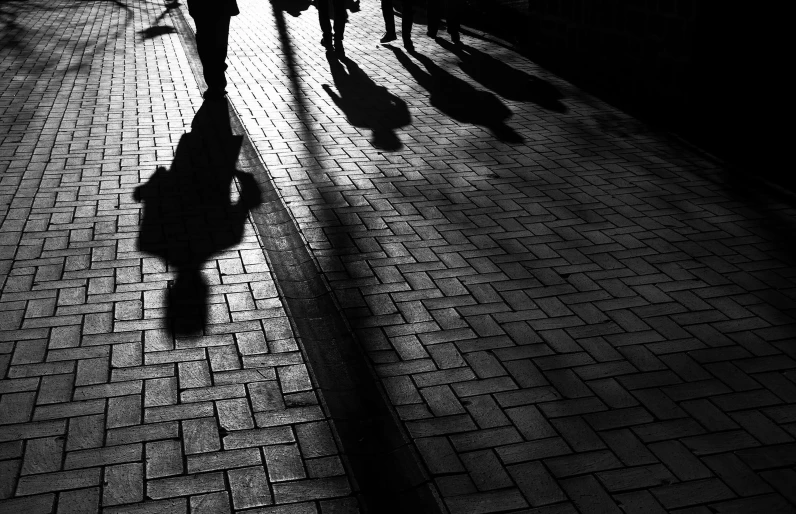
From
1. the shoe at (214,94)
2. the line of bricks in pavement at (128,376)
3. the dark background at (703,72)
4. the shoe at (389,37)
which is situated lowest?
the shoe at (214,94)

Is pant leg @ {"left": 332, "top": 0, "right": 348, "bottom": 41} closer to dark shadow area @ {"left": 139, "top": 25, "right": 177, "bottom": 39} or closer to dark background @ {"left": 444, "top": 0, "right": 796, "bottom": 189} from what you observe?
dark background @ {"left": 444, "top": 0, "right": 796, "bottom": 189}

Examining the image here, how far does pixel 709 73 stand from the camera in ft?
30.1

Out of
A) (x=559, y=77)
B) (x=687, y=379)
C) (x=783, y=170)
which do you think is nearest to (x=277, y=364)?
(x=687, y=379)

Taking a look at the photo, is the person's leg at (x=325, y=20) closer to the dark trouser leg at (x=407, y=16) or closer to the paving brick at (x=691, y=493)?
the dark trouser leg at (x=407, y=16)

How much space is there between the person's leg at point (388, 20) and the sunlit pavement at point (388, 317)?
4570 millimetres

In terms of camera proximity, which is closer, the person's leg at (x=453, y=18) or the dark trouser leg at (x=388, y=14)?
the person's leg at (x=453, y=18)

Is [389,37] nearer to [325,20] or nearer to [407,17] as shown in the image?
[407,17]

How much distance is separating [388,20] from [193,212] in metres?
7.93

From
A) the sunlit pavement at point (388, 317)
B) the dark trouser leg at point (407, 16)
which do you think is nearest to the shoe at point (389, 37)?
the dark trouser leg at point (407, 16)

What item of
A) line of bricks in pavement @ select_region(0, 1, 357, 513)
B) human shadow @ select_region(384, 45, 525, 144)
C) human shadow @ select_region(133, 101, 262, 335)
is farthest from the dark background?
line of bricks in pavement @ select_region(0, 1, 357, 513)

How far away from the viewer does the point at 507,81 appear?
10.9 metres

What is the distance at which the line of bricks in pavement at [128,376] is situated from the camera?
344 cm

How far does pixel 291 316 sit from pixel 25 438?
159 centimetres

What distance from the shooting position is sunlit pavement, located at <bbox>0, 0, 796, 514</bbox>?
3529 mm
